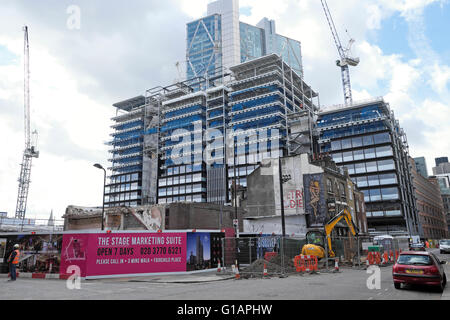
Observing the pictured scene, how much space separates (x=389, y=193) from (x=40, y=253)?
3076 inches

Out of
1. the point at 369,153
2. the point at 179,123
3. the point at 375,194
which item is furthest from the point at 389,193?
the point at 179,123

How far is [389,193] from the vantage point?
79.8m

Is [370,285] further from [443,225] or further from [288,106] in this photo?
[443,225]

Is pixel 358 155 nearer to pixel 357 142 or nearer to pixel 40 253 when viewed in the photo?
pixel 357 142

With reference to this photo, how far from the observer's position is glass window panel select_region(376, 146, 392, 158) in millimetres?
82125

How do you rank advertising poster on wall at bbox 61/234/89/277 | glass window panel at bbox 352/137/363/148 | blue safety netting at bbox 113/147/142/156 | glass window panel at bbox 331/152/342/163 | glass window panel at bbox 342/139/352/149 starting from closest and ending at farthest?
advertising poster on wall at bbox 61/234/89/277, glass window panel at bbox 352/137/363/148, glass window panel at bbox 331/152/342/163, glass window panel at bbox 342/139/352/149, blue safety netting at bbox 113/147/142/156

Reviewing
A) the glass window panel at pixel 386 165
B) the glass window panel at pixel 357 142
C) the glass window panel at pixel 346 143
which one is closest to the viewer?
the glass window panel at pixel 386 165

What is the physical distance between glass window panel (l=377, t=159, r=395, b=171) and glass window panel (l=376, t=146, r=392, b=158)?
5.00 ft

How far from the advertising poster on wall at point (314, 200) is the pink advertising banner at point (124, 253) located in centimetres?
2338

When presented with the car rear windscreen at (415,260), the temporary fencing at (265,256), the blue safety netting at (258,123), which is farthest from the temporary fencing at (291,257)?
the blue safety netting at (258,123)

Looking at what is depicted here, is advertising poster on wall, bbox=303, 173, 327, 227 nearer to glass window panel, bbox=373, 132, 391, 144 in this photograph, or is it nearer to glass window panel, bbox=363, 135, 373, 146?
glass window panel, bbox=373, 132, 391, 144

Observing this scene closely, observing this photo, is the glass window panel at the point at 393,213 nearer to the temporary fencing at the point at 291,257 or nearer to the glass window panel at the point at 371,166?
the glass window panel at the point at 371,166

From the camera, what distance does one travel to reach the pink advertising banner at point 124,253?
1816 centimetres

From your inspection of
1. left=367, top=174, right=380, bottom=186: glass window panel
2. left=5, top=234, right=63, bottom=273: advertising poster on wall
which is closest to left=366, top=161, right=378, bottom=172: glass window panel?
left=367, top=174, right=380, bottom=186: glass window panel
